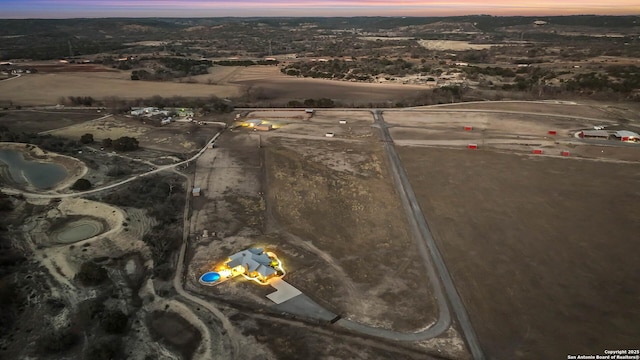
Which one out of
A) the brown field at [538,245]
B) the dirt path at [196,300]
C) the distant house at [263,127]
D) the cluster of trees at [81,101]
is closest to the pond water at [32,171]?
the dirt path at [196,300]

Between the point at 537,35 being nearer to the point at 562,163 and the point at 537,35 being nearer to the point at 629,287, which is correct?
the point at 562,163

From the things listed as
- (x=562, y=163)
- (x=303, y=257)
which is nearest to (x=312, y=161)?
(x=303, y=257)

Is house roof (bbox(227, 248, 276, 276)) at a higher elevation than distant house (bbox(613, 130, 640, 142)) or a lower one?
lower

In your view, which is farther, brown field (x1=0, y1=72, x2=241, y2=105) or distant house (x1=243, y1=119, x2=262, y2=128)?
brown field (x1=0, y1=72, x2=241, y2=105)

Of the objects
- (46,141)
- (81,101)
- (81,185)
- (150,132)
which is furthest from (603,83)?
(81,101)

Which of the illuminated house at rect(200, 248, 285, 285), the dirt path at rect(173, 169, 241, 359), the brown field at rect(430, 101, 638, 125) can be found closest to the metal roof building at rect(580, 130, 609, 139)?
the brown field at rect(430, 101, 638, 125)

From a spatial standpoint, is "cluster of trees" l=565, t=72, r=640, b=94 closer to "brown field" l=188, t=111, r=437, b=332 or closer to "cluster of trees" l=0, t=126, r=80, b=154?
"brown field" l=188, t=111, r=437, b=332

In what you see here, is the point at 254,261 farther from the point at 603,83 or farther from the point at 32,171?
the point at 603,83

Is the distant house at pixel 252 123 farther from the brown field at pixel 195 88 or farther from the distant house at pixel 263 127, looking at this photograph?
the brown field at pixel 195 88
